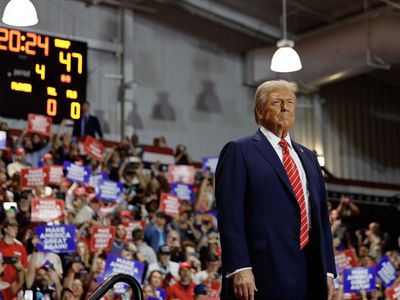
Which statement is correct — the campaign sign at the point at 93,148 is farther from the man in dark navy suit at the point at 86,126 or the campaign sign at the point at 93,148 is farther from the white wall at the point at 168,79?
the white wall at the point at 168,79

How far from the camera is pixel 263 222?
3377 millimetres

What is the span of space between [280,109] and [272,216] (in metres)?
0.45

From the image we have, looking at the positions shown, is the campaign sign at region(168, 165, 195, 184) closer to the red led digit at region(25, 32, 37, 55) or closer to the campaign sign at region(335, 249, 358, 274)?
the campaign sign at region(335, 249, 358, 274)

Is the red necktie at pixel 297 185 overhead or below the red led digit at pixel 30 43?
below

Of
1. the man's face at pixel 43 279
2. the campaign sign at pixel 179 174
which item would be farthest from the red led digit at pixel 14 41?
the campaign sign at pixel 179 174

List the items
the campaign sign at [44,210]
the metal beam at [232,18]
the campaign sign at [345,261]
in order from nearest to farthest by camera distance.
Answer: the campaign sign at [44,210], the campaign sign at [345,261], the metal beam at [232,18]

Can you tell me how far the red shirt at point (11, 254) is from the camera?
7856 mm

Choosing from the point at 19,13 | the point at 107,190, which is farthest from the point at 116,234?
the point at 19,13

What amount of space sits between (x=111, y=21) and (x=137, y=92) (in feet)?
4.99

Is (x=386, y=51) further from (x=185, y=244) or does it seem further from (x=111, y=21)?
(x=185, y=244)

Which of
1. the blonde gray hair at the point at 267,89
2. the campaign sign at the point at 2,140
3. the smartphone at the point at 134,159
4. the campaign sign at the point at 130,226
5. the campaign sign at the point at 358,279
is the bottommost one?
the campaign sign at the point at 358,279

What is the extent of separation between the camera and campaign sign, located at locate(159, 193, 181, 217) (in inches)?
448

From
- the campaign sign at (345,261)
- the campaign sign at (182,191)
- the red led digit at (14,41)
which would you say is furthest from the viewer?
the campaign sign at (182,191)

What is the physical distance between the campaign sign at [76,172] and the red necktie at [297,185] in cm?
770
